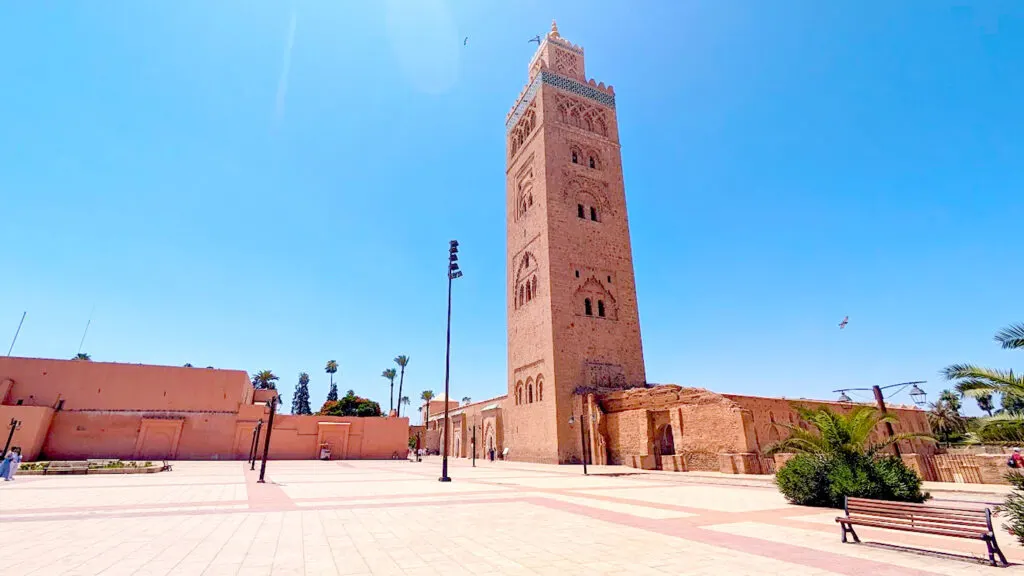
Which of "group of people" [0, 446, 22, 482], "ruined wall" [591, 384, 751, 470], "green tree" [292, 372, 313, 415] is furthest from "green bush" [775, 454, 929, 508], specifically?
"green tree" [292, 372, 313, 415]

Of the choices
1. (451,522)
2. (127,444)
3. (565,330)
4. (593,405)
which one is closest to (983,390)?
(451,522)

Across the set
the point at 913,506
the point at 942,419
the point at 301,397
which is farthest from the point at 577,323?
the point at 301,397

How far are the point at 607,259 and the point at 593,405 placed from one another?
1026 centimetres

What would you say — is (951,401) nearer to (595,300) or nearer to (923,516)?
(595,300)

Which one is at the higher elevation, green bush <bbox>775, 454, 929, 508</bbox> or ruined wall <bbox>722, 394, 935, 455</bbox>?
ruined wall <bbox>722, 394, 935, 455</bbox>

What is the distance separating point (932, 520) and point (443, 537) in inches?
211

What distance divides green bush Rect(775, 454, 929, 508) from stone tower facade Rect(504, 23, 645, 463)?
16.7m

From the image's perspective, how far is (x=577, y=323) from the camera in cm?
2828

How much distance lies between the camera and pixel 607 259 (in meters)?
30.9

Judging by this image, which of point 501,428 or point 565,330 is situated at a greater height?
point 565,330

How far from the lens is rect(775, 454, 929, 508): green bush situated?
820 centimetres

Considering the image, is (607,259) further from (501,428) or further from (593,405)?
(501,428)

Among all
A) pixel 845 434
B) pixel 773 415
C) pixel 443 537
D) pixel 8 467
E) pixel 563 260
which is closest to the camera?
pixel 443 537

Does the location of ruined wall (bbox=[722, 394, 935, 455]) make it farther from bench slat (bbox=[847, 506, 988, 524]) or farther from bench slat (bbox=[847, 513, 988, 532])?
bench slat (bbox=[847, 513, 988, 532])
